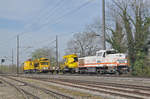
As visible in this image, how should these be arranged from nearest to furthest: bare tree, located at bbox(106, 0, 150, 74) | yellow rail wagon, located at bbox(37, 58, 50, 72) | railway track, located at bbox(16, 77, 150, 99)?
1. railway track, located at bbox(16, 77, 150, 99)
2. bare tree, located at bbox(106, 0, 150, 74)
3. yellow rail wagon, located at bbox(37, 58, 50, 72)

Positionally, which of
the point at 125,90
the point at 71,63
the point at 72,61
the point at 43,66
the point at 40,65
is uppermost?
the point at 72,61

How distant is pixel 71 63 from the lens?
3478cm

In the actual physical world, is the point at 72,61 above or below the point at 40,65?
above

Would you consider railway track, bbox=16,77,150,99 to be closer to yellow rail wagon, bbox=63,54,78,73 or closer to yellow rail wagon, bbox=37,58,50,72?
yellow rail wagon, bbox=63,54,78,73

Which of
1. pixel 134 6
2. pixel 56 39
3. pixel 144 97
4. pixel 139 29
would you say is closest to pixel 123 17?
pixel 134 6

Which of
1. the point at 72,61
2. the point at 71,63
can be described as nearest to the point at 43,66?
the point at 71,63

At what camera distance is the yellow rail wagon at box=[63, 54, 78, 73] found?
34344 mm

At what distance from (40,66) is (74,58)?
505 inches

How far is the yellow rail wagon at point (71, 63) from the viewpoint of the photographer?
113 ft

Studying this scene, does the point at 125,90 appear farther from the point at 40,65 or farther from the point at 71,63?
the point at 40,65

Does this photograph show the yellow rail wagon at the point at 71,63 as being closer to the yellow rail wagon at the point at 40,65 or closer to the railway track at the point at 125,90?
the yellow rail wagon at the point at 40,65

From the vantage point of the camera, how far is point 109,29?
37.0 m

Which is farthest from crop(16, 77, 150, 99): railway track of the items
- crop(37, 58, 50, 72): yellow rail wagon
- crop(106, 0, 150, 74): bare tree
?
crop(37, 58, 50, 72): yellow rail wagon

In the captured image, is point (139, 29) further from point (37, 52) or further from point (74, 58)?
point (37, 52)
